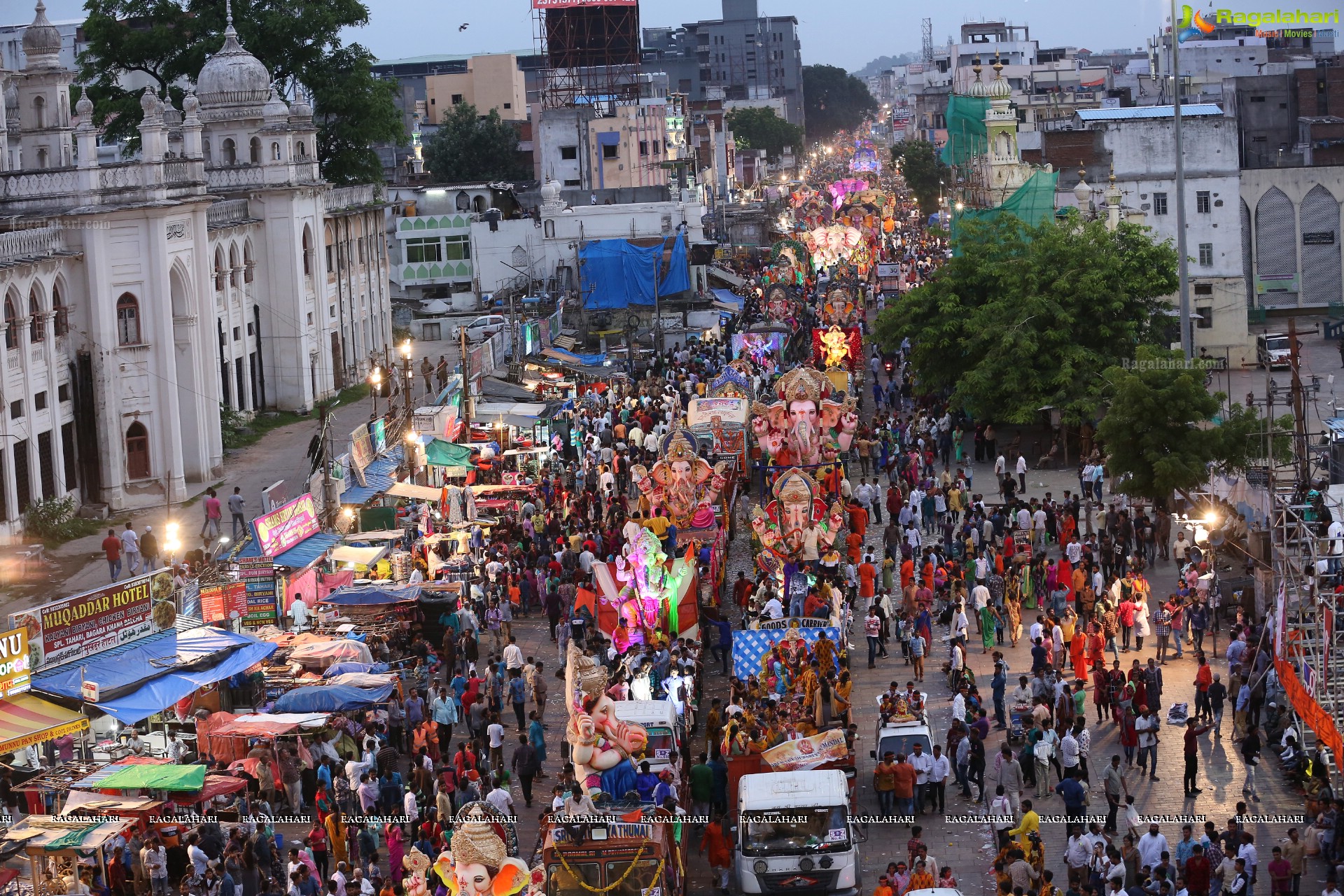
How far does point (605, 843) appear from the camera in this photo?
1716cm

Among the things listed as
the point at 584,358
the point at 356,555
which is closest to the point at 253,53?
the point at 584,358

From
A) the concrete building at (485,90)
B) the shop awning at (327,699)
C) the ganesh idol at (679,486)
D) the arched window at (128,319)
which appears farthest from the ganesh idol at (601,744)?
the concrete building at (485,90)

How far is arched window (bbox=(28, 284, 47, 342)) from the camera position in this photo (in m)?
37.1

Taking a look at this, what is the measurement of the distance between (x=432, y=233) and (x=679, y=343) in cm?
1583

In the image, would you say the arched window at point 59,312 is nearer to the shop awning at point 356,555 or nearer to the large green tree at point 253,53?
the shop awning at point 356,555

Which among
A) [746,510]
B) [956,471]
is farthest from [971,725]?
[956,471]

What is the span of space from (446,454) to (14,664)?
16.2 metres

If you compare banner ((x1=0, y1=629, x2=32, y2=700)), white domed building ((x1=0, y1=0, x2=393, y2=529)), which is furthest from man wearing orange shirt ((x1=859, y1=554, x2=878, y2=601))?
white domed building ((x1=0, y1=0, x2=393, y2=529))

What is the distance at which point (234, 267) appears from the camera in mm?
49312

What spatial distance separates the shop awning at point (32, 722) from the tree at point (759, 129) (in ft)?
462

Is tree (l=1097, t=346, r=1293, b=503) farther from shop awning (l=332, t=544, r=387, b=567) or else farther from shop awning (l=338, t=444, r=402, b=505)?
shop awning (l=338, t=444, r=402, b=505)

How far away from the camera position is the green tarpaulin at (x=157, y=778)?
20.2m

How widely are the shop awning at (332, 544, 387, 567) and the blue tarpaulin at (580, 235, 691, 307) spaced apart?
105 feet

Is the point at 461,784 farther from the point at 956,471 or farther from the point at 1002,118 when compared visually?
the point at 1002,118
